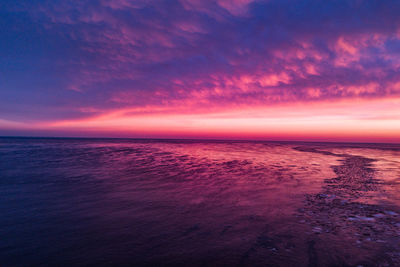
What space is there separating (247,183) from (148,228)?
8092mm

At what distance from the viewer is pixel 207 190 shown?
11656mm

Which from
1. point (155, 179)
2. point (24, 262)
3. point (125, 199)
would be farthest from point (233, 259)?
point (155, 179)

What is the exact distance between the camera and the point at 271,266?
16.0ft

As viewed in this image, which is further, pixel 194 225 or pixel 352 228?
pixel 194 225

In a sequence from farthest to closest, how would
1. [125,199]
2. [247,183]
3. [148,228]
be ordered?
1. [247,183]
2. [125,199]
3. [148,228]

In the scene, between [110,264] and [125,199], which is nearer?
[110,264]

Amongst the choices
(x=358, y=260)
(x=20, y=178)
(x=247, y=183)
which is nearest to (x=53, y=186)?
(x=20, y=178)

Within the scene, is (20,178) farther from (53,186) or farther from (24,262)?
(24,262)

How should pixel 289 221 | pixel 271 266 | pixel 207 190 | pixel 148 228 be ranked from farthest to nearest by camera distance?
pixel 207 190, pixel 289 221, pixel 148 228, pixel 271 266

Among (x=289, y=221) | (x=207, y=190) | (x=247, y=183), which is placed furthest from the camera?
(x=247, y=183)

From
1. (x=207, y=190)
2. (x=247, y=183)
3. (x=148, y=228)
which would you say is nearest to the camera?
(x=148, y=228)

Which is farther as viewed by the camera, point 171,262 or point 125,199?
point 125,199

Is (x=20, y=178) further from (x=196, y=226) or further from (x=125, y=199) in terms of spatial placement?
(x=196, y=226)

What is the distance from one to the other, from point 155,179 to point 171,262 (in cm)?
943
